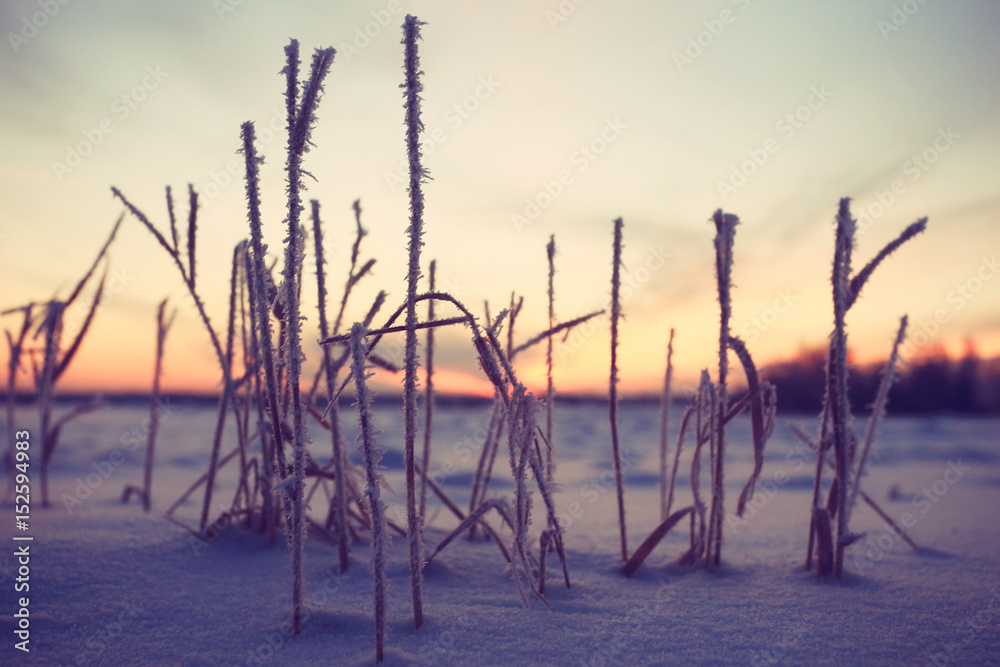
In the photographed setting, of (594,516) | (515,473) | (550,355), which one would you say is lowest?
(594,516)

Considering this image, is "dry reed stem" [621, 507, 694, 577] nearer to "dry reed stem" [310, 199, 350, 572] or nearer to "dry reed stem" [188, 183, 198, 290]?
"dry reed stem" [310, 199, 350, 572]

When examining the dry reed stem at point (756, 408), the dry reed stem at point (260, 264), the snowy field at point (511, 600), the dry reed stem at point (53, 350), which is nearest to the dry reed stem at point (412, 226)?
the dry reed stem at point (260, 264)

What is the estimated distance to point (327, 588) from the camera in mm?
1516

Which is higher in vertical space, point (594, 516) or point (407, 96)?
point (407, 96)

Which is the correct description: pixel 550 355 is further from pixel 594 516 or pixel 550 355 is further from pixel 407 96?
pixel 594 516

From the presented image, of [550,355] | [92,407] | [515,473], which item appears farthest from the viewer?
[92,407]

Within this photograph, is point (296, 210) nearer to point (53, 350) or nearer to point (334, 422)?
point (334, 422)

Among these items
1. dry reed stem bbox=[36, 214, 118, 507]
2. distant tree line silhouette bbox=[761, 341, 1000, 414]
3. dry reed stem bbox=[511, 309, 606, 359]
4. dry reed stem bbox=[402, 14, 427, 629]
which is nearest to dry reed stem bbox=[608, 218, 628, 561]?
dry reed stem bbox=[511, 309, 606, 359]

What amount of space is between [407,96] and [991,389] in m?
14.3

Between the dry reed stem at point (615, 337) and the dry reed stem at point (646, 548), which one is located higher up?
the dry reed stem at point (615, 337)

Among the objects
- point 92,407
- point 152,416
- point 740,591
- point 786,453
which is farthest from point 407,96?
point 786,453

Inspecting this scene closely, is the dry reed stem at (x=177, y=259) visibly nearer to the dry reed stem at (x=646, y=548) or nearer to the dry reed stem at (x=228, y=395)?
the dry reed stem at (x=228, y=395)

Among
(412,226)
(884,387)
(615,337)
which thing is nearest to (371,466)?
(412,226)

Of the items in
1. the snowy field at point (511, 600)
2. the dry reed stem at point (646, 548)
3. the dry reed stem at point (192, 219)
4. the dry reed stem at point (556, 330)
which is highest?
the dry reed stem at point (192, 219)
